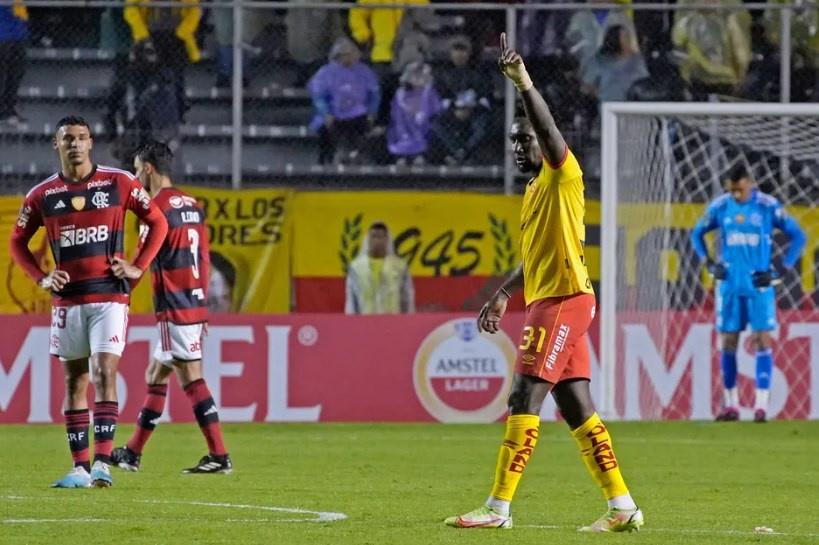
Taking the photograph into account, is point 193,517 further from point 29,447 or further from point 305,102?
point 305,102

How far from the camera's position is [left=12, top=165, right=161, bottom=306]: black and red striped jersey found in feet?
33.5

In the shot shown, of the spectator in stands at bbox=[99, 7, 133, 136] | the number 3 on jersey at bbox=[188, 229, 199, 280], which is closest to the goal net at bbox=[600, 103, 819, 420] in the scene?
the spectator in stands at bbox=[99, 7, 133, 136]

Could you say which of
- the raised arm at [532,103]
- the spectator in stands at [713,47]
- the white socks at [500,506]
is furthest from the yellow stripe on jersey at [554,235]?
the spectator in stands at [713,47]

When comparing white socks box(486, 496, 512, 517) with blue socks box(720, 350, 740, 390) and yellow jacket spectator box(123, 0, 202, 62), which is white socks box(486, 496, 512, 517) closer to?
blue socks box(720, 350, 740, 390)

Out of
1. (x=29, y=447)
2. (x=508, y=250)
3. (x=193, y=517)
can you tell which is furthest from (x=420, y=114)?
(x=193, y=517)

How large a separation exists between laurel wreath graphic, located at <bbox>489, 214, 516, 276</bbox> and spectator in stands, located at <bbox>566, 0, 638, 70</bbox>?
213cm

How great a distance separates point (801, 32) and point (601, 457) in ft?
38.2

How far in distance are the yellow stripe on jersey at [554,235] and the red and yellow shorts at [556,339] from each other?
5 centimetres

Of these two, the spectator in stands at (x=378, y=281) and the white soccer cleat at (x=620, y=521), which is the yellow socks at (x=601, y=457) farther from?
the spectator in stands at (x=378, y=281)

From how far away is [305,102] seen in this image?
19.0 meters

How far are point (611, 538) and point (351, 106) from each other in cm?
1147

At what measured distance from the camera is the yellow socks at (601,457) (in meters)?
8.01

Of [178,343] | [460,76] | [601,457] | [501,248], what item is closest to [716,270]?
[501,248]

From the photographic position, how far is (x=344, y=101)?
18781mm
